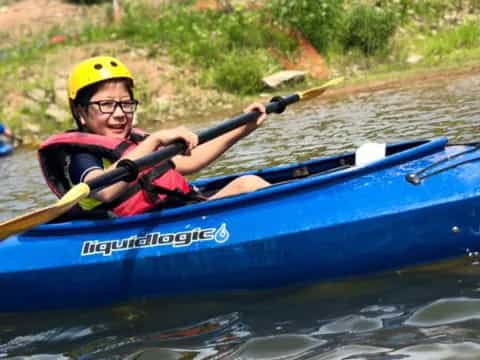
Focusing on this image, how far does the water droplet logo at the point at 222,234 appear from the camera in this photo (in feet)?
11.8

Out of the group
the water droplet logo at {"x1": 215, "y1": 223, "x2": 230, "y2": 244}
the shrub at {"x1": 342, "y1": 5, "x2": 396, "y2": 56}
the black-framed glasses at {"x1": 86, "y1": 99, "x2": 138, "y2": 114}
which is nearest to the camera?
the water droplet logo at {"x1": 215, "y1": 223, "x2": 230, "y2": 244}

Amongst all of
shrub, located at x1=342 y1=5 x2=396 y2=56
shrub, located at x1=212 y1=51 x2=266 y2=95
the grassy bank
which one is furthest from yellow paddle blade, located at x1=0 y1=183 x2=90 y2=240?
shrub, located at x1=342 y1=5 x2=396 y2=56

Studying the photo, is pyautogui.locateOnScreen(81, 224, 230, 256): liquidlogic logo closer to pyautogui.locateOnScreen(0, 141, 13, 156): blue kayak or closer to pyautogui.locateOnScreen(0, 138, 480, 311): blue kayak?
pyautogui.locateOnScreen(0, 138, 480, 311): blue kayak

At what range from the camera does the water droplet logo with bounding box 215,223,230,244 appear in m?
3.59

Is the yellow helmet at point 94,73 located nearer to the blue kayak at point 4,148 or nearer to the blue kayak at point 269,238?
the blue kayak at point 269,238

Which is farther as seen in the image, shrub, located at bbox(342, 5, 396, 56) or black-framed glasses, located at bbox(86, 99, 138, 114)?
shrub, located at bbox(342, 5, 396, 56)

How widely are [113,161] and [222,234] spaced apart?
71 centimetres

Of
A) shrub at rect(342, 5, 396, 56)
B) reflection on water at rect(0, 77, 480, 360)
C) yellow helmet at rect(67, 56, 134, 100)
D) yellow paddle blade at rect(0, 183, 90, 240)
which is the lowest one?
reflection on water at rect(0, 77, 480, 360)

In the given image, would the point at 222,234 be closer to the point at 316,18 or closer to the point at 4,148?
the point at 4,148

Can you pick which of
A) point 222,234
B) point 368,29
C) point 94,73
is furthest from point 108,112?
point 368,29

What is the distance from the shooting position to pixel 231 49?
49.3ft

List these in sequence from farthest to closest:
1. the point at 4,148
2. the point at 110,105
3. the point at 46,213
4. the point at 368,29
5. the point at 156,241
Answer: the point at 368,29
the point at 4,148
the point at 110,105
the point at 156,241
the point at 46,213

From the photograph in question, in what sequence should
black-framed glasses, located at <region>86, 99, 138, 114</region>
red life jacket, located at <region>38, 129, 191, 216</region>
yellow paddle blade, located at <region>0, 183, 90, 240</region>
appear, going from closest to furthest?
1. yellow paddle blade, located at <region>0, 183, 90, 240</region>
2. red life jacket, located at <region>38, 129, 191, 216</region>
3. black-framed glasses, located at <region>86, 99, 138, 114</region>

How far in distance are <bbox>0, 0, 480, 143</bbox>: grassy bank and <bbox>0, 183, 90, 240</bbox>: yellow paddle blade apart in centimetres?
975
